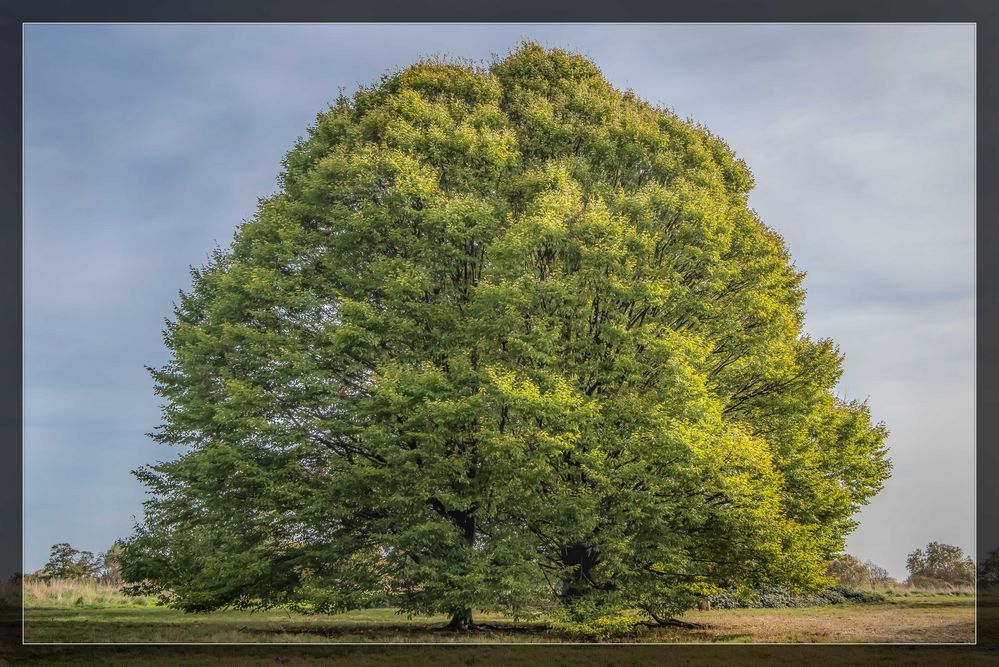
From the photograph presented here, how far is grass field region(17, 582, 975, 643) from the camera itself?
2427 centimetres

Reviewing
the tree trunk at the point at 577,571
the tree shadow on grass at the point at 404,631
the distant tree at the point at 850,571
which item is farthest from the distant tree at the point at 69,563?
the distant tree at the point at 850,571

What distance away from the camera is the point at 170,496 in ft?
84.7

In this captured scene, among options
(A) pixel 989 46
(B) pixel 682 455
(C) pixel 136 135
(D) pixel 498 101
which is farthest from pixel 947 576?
(C) pixel 136 135

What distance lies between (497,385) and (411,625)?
8.70m

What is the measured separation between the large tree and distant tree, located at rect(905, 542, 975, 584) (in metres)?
3.26

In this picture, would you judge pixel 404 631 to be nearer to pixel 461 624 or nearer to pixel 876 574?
pixel 461 624

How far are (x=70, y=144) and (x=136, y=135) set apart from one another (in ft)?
6.21

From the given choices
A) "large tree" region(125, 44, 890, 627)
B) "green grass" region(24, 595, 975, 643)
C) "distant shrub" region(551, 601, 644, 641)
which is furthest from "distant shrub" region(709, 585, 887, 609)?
"distant shrub" region(551, 601, 644, 641)

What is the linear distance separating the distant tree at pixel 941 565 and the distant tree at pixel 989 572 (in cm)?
78

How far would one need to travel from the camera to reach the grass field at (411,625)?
24.3 metres

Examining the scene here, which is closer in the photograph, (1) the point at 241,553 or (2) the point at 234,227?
(1) the point at 241,553

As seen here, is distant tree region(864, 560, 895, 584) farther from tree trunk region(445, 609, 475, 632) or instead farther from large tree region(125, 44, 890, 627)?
tree trunk region(445, 609, 475, 632)

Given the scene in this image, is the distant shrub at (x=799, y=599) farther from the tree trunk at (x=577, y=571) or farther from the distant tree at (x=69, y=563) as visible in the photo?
the distant tree at (x=69, y=563)

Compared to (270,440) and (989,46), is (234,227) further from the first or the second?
(989,46)
